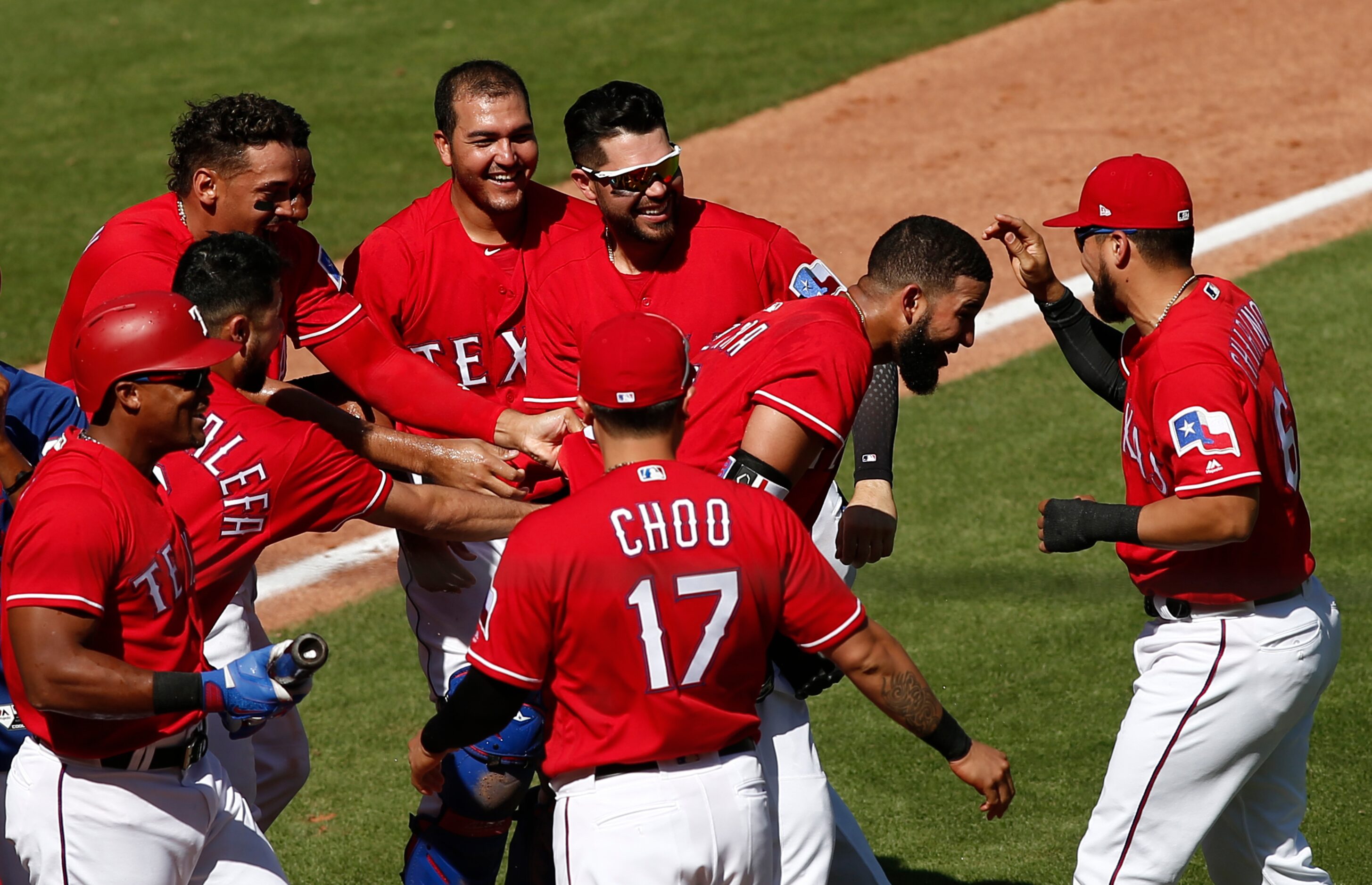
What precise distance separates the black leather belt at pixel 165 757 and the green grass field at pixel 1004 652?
1725mm

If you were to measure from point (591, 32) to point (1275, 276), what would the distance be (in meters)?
7.89

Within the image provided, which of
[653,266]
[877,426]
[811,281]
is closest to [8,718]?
[653,266]

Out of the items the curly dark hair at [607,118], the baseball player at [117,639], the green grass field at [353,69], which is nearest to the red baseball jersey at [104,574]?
the baseball player at [117,639]

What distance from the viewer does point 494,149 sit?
5.20 m

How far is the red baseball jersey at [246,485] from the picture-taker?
396cm

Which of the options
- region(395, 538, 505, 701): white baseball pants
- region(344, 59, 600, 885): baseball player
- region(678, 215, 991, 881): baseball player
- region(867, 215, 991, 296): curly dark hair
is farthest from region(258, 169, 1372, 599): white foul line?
region(867, 215, 991, 296): curly dark hair

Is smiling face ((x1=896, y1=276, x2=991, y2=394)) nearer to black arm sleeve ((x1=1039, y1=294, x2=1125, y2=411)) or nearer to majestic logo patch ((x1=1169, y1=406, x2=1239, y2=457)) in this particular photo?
black arm sleeve ((x1=1039, y1=294, x2=1125, y2=411))

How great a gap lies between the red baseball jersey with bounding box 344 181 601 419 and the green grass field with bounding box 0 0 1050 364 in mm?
6446

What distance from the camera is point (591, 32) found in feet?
50.6

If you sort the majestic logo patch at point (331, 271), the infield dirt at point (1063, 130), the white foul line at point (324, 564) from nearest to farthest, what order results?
the majestic logo patch at point (331, 271) < the white foul line at point (324, 564) < the infield dirt at point (1063, 130)

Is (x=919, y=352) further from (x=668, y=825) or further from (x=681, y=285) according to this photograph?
(x=668, y=825)

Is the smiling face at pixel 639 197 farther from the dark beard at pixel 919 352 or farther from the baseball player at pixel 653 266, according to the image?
the dark beard at pixel 919 352

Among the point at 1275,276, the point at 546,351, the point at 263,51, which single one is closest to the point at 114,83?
the point at 263,51

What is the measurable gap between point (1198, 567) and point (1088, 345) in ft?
3.12
